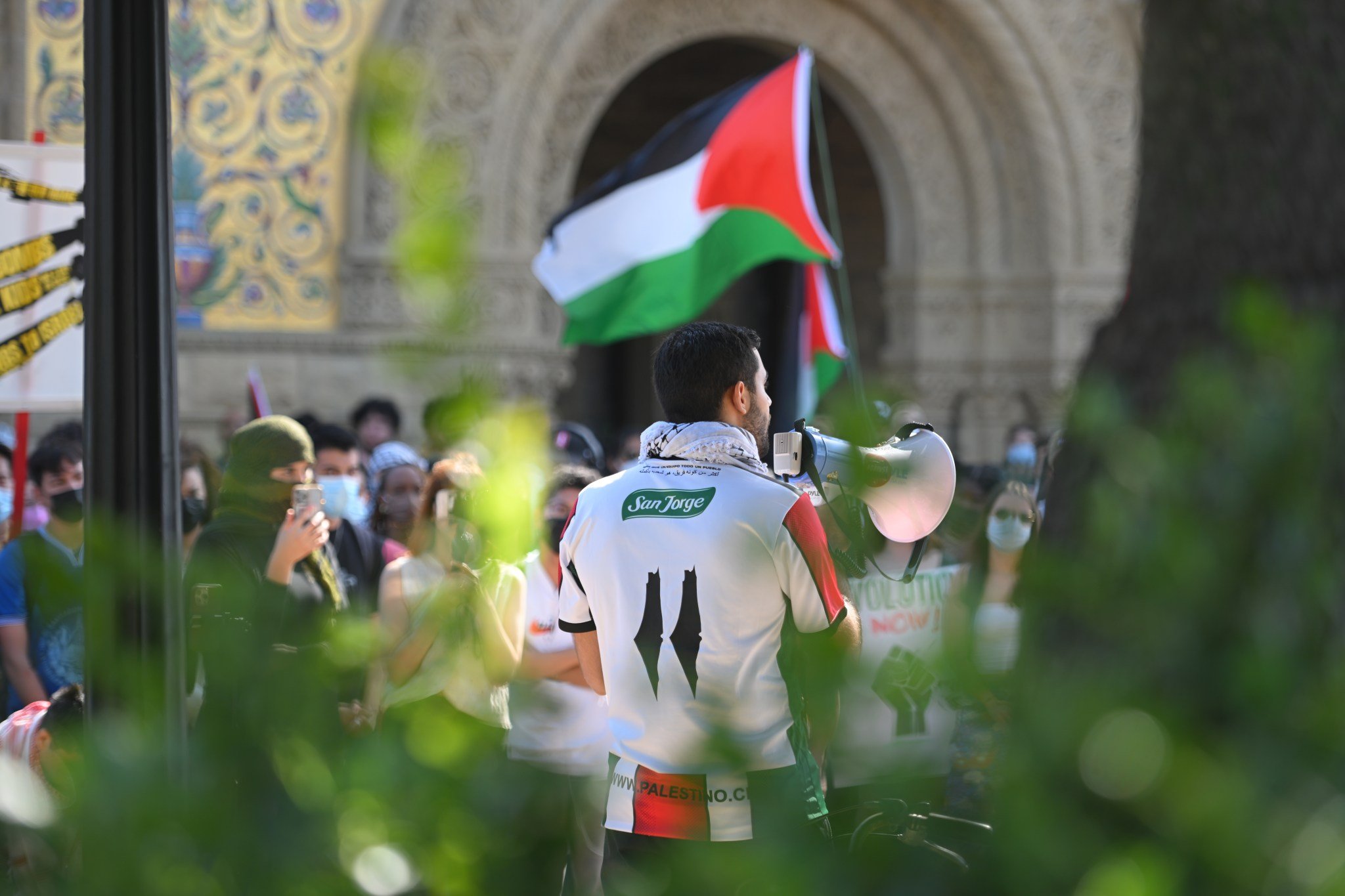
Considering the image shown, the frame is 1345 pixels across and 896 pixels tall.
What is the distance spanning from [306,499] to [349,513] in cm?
218

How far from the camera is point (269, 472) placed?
345 centimetres

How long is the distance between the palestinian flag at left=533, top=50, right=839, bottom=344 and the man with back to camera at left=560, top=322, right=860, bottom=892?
145 inches

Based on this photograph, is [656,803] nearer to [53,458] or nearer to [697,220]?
[53,458]

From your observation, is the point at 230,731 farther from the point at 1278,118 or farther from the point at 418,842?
A: the point at 1278,118

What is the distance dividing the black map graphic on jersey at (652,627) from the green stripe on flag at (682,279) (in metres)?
3.88

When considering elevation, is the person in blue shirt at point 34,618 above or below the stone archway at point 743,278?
below

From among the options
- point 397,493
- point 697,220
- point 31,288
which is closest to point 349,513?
point 397,493

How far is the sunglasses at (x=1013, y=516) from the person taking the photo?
438 cm

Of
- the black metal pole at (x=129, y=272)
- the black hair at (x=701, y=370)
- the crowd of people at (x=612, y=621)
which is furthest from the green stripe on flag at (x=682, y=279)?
the black metal pole at (x=129, y=272)

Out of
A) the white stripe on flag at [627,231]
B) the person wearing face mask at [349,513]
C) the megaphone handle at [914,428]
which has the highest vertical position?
the white stripe on flag at [627,231]

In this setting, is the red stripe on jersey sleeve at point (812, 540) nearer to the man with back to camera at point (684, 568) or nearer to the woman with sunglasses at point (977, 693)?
the man with back to camera at point (684, 568)

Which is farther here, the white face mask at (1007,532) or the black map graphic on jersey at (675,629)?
the white face mask at (1007,532)

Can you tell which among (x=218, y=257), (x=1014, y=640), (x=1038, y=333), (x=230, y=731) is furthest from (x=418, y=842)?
(x=1038, y=333)

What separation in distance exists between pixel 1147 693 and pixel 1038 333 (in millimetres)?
10608
